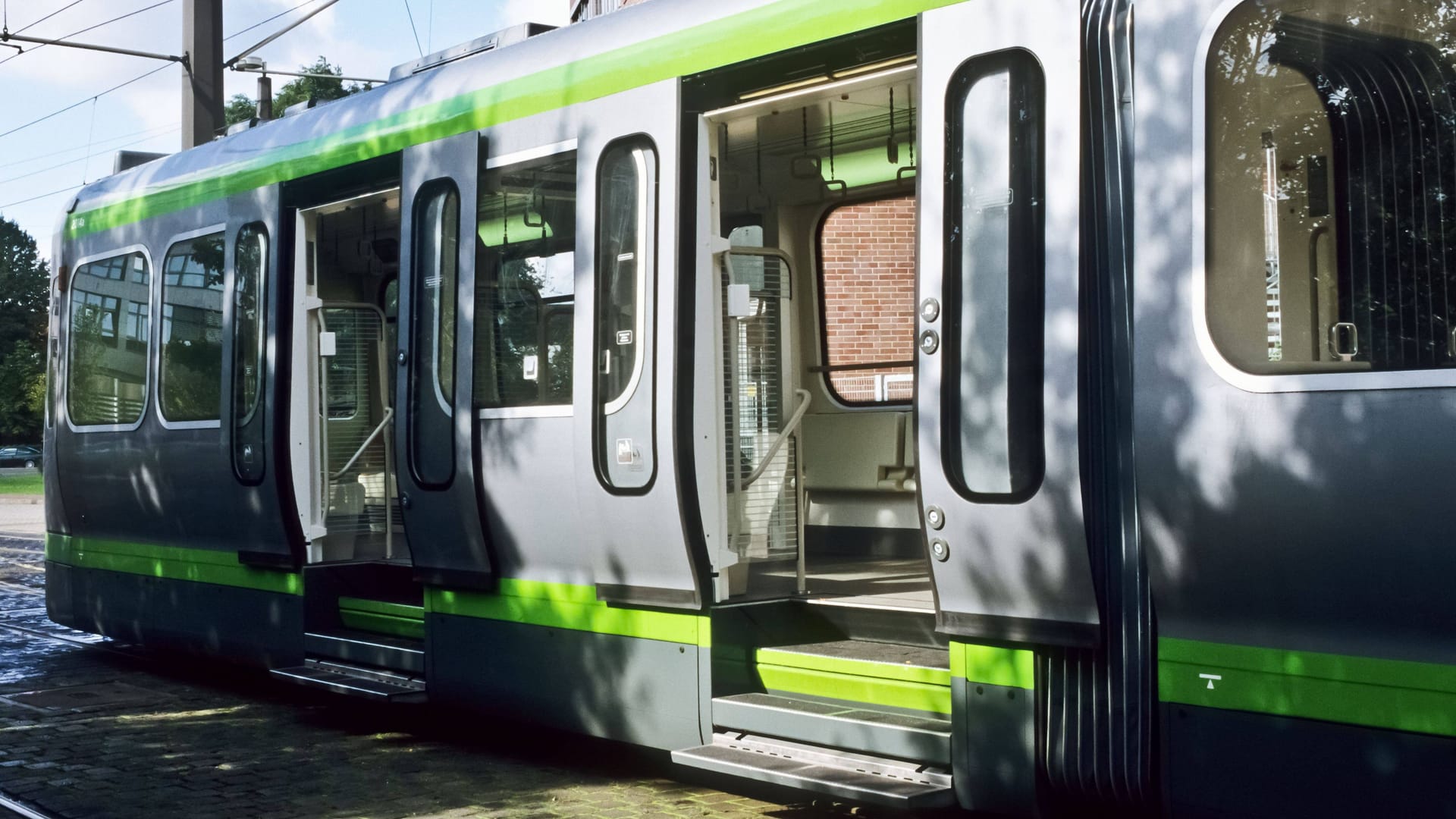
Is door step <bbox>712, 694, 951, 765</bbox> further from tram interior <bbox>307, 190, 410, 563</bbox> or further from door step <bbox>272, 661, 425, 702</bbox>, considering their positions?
tram interior <bbox>307, 190, 410, 563</bbox>

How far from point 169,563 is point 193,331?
152 centimetres

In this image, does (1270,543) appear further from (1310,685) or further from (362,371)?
(362,371)

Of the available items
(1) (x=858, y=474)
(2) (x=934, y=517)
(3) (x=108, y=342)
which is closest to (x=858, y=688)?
(2) (x=934, y=517)

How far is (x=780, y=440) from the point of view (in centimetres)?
710

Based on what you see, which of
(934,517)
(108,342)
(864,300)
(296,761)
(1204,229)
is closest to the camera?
(1204,229)

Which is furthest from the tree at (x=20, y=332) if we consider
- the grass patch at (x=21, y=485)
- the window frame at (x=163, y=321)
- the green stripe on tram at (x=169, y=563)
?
the window frame at (x=163, y=321)

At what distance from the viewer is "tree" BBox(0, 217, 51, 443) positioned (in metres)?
73.3

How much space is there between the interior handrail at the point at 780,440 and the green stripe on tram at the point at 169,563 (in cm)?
338

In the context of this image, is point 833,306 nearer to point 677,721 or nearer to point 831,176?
point 831,176

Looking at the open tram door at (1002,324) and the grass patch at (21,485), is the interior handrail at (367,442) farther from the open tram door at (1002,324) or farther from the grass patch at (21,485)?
the grass patch at (21,485)

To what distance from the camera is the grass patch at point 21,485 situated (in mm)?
46562

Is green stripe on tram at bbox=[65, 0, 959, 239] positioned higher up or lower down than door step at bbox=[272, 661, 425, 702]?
higher up

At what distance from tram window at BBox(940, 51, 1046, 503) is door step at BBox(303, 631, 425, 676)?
153 inches

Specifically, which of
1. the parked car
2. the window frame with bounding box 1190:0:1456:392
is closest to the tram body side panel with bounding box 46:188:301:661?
the window frame with bounding box 1190:0:1456:392
